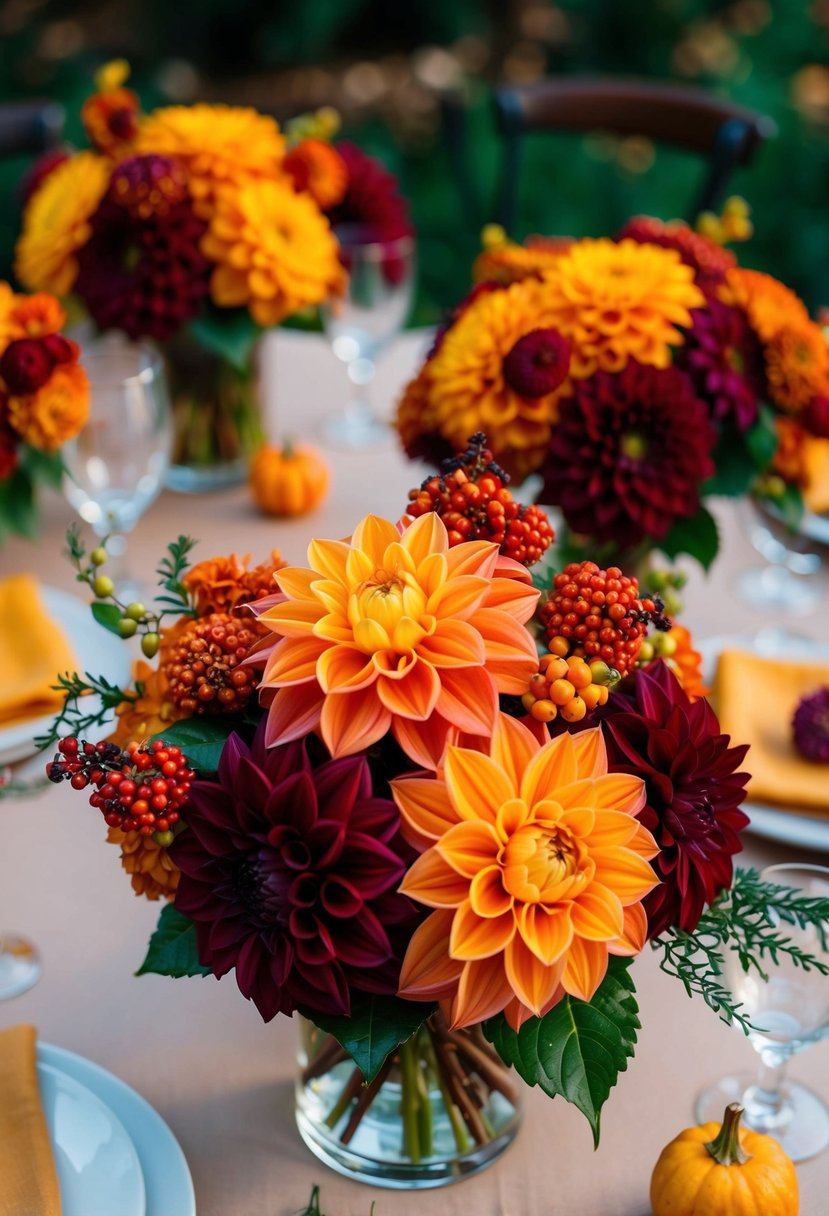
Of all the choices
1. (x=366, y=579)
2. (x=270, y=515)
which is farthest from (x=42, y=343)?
(x=366, y=579)

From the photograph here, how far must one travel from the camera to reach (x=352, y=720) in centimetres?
60

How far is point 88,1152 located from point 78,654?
1.60ft

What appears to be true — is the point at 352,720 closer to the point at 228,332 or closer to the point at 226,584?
the point at 226,584

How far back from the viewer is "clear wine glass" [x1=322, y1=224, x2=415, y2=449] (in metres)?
1.44

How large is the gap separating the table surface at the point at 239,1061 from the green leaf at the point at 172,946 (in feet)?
0.47

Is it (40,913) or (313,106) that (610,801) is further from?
(313,106)

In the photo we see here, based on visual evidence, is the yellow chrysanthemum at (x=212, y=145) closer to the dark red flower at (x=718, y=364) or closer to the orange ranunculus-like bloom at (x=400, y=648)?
the dark red flower at (x=718, y=364)

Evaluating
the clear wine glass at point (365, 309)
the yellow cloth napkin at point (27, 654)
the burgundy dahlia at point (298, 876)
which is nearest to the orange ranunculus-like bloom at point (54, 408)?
the yellow cloth napkin at point (27, 654)

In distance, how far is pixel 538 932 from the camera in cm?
58

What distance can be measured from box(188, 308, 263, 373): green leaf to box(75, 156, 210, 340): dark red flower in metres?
0.02

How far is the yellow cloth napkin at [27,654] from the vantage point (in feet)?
3.44

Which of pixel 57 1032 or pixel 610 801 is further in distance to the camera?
pixel 57 1032

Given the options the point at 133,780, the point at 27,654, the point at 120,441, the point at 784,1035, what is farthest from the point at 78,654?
the point at 784,1035

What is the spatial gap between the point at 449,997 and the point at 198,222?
34.9 inches
